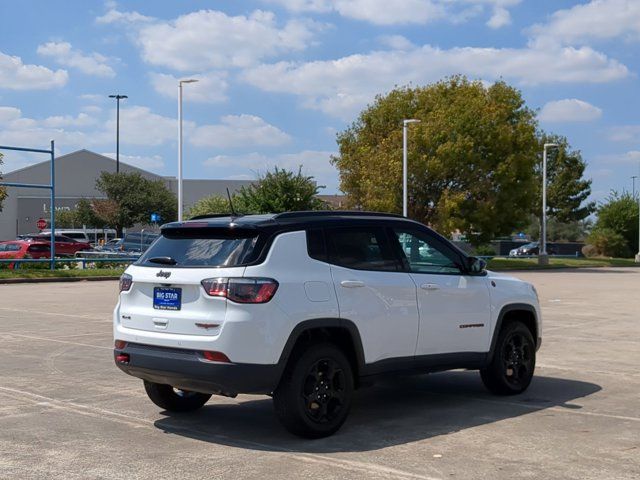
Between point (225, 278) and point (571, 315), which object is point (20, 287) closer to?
point (571, 315)

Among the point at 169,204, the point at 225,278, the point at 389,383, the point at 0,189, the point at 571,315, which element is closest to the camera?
the point at 225,278

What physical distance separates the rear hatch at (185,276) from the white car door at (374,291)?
845 millimetres

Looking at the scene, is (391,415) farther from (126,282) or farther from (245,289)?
(126,282)

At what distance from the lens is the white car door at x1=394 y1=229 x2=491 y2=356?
7.74 meters

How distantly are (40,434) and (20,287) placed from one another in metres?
22.3

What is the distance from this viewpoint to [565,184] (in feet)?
221

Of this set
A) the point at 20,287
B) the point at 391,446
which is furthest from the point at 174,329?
the point at 20,287

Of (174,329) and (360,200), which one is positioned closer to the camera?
(174,329)

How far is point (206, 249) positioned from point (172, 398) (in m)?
1.76

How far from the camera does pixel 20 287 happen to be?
1105 inches

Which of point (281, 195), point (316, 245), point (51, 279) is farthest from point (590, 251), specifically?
point (316, 245)

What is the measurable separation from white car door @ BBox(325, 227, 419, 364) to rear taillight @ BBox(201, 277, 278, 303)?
70 centimetres

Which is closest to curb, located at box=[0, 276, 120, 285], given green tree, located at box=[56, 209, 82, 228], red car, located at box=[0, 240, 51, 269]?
red car, located at box=[0, 240, 51, 269]

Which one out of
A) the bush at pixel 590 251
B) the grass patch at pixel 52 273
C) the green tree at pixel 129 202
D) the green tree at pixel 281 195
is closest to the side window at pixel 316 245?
the grass patch at pixel 52 273
